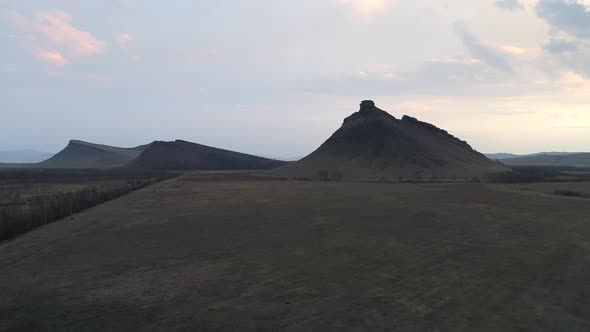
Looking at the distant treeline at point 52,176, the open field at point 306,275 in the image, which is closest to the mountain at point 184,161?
the distant treeline at point 52,176

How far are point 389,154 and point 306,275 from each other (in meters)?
100

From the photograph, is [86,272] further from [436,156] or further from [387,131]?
[387,131]

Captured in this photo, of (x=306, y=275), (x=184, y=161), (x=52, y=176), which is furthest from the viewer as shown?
(x=184, y=161)

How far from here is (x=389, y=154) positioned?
112m

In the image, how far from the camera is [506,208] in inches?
1261

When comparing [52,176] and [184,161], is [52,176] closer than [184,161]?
Yes

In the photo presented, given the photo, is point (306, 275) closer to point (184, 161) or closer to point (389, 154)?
point (389, 154)

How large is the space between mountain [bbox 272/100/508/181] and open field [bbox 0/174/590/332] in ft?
223

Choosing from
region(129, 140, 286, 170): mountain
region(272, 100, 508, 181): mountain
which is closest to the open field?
region(272, 100, 508, 181): mountain

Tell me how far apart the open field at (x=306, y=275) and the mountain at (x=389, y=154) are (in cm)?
6807

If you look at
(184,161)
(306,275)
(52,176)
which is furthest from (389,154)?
(184,161)

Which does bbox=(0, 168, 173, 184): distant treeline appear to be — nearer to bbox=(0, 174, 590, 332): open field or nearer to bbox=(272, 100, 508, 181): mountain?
bbox=(272, 100, 508, 181): mountain

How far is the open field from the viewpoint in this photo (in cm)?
1073

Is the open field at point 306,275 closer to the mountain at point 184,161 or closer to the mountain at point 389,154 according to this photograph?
the mountain at point 389,154
